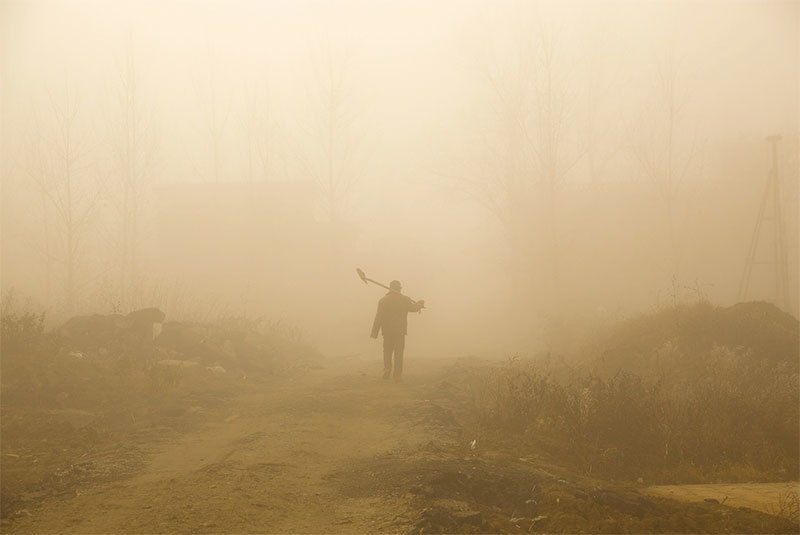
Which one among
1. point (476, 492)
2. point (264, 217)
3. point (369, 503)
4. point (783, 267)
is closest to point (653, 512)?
point (476, 492)

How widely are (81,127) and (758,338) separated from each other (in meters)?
39.3

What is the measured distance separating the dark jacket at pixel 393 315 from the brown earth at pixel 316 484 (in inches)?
130

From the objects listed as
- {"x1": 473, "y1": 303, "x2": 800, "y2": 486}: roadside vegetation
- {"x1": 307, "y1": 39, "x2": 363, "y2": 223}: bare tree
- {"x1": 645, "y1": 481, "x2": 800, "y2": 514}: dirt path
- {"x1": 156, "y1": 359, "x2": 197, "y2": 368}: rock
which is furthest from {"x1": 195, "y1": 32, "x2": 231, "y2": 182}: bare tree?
{"x1": 645, "y1": 481, "x2": 800, "y2": 514}: dirt path

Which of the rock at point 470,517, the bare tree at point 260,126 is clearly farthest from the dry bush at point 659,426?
the bare tree at point 260,126

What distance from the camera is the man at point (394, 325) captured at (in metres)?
13.6

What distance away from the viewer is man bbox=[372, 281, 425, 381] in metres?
13.6

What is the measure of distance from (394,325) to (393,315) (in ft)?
0.73

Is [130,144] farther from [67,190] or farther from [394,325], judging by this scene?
[394,325]

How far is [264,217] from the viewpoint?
123 ft

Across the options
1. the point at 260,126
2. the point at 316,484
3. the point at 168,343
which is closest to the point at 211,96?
the point at 260,126

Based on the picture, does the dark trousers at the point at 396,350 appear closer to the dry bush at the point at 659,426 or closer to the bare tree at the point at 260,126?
the dry bush at the point at 659,426

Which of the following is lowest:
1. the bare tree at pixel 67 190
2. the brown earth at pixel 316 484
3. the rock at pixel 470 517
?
the brown earth at pixel 316 484

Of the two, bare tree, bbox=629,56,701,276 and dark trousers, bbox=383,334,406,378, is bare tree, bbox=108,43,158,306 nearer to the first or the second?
dark trousers, bbox=383,334,406,378

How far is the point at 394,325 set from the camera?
44.9 feet
